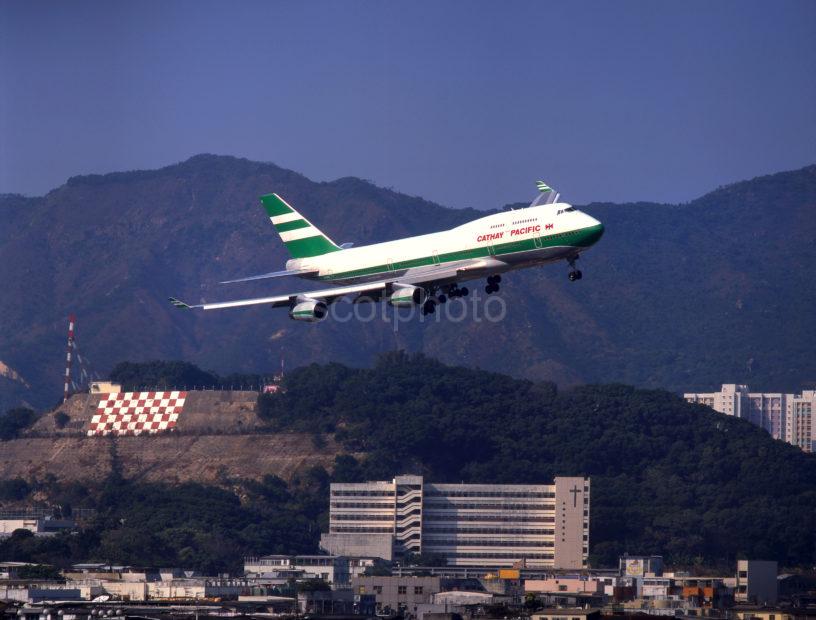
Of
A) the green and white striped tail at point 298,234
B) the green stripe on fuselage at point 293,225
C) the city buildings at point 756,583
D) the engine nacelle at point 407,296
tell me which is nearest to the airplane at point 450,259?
the engine nacelle at point 407,296

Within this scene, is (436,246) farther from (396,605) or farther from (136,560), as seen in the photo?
(136,560)

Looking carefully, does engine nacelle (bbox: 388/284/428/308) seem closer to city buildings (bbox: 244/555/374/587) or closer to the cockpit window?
the cockpit window

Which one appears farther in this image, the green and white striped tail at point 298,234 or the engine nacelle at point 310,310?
the green and white striped tail at point 298,234

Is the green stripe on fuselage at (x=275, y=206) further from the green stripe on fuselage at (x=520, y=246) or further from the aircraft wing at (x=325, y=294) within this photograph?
the green stripe on fuselage at (x=520, y=246)

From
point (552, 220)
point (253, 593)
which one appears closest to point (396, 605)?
point (253, 593)

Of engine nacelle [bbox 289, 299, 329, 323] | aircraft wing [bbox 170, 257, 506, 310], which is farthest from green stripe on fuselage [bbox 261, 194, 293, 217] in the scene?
engine nacelle [bbox 289, 299, 329, 323]

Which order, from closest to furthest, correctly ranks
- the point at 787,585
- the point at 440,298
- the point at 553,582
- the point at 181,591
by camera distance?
the point at 440,298 → the point at 181,591 → the point at 553,582 → the point at 787,585
